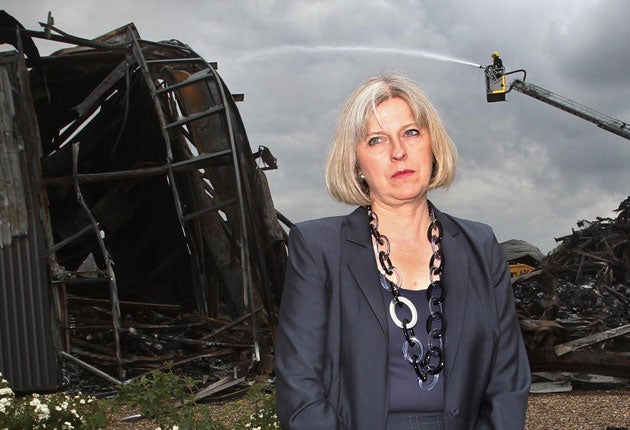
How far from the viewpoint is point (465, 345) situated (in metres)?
2.51

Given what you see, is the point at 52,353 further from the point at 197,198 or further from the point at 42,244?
the point at 197,198

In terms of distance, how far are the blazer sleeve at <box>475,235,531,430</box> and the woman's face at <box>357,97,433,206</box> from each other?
0.44 meters

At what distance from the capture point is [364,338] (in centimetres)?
243

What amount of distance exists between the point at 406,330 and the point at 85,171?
13.1 meters

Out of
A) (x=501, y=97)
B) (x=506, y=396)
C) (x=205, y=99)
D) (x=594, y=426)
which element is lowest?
(x=594, y=426)

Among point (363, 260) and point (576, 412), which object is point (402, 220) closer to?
point (363, 260)

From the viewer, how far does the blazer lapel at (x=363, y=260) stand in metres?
2.47

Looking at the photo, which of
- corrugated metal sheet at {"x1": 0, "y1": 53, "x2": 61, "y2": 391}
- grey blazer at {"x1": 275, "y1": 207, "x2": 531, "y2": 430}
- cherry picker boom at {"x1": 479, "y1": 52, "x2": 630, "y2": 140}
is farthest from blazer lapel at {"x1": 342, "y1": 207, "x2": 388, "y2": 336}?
cherry picker boom at {"x1": 479, "y1": 52, "x2": 630, "y2": 140}

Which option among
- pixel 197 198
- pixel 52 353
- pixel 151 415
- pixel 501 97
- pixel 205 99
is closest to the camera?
pixel 151 415

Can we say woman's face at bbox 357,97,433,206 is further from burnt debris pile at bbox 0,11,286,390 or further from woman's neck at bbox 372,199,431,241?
burnt debris pile at bbox 0,11,286,390

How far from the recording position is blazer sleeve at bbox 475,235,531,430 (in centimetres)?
254

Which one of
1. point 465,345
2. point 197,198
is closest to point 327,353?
point 465,345

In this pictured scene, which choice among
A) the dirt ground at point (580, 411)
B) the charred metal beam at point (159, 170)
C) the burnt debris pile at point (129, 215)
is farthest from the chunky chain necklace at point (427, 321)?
the charred metal beam at point (159, 170)

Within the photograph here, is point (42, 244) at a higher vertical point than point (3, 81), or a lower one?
lower
